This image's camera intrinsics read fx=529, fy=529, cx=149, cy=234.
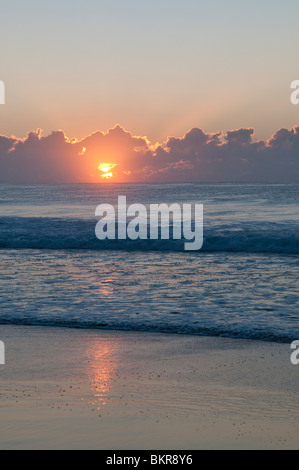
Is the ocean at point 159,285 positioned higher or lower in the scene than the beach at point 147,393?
higher

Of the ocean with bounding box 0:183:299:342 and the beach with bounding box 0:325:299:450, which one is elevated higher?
the ocean with bounding box 0:183:299:342

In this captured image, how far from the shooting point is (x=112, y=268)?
17.8 m

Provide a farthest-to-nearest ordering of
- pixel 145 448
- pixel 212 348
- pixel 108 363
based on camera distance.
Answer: pixel 212 348 → pixel 108 363 → pixel 145 448

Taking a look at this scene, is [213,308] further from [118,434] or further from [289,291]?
[118,434]

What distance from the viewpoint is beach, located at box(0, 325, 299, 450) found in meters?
5.02

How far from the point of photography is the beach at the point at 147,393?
5023mm

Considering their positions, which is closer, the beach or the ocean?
the beach

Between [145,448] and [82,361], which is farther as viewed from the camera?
[82,361]

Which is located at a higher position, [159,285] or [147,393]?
[159,285]

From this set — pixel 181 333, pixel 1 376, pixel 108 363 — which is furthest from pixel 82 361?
pixel 181 333

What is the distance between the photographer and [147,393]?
623 centimetres

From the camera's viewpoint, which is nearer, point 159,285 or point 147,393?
point 147,393

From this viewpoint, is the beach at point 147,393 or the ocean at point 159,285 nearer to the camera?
the beach at point 147,393

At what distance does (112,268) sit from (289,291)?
22.1 ft
